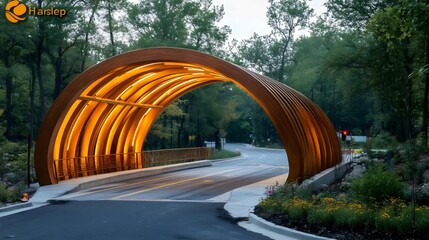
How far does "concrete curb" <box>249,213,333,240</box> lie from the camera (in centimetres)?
1029

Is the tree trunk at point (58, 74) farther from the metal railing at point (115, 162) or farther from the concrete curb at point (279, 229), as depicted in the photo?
the concrete curb at point (279, 229)

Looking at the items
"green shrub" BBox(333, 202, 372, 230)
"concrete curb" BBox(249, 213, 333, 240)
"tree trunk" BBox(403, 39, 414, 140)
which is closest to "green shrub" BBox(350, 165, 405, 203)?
"green shrub" BBox(333, 202, 372, 230)

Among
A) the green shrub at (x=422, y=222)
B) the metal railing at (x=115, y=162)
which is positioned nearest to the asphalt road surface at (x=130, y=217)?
the metal railing at (x=115, y=162)

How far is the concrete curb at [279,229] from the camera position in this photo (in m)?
10.3

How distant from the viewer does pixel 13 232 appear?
37.9 ft

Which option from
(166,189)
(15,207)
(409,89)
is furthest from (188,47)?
(15,207)

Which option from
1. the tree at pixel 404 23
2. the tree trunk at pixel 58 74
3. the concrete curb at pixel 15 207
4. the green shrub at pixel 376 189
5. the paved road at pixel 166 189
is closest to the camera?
the green shrub at pixel 376 189

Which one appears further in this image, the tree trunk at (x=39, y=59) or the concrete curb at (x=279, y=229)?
the tree trunk at (x=39, y=59)

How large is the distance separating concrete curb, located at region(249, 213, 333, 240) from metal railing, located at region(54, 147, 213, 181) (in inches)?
453

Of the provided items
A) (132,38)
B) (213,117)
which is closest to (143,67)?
(132,38)

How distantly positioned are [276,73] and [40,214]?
270 ft

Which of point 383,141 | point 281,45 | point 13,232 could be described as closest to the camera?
point 13,232

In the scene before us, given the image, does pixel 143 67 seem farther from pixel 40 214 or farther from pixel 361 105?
pixel 361 105

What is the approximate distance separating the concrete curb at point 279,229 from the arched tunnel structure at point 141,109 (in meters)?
6.12
